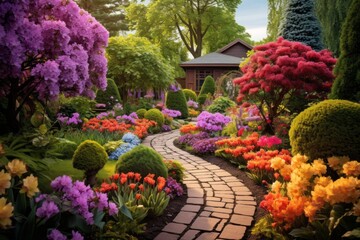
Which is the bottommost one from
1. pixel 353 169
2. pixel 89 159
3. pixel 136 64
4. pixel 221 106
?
pixel 221 106

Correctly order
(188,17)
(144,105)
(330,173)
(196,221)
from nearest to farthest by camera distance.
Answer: (196,221) < (330,173) < (144,105) < (188,17)

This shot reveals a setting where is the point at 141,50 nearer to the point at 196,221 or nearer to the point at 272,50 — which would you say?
the point at 272,50

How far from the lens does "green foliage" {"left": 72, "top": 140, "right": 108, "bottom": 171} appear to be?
446cm

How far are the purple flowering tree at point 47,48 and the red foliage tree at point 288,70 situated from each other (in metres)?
4.60

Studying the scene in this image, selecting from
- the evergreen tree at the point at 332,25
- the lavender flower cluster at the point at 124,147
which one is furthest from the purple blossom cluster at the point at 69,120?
the evergreen tree at the point at 332,25

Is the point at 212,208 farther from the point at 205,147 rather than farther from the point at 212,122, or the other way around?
the point at 212,122

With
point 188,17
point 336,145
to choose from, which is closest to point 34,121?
point 336,145

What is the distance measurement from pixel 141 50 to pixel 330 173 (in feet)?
35.0

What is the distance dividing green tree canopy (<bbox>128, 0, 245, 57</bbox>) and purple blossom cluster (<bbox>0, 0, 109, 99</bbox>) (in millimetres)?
29070

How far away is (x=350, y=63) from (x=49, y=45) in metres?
5.00

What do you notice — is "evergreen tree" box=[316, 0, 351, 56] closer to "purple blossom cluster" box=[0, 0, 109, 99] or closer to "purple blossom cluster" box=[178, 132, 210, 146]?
"purple blossom cluster" box=[178, 132, 210, 146]

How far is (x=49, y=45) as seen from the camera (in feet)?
12.9

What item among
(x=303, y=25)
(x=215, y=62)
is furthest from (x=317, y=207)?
(x=215, y=62)

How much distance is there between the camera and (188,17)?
111 ft
